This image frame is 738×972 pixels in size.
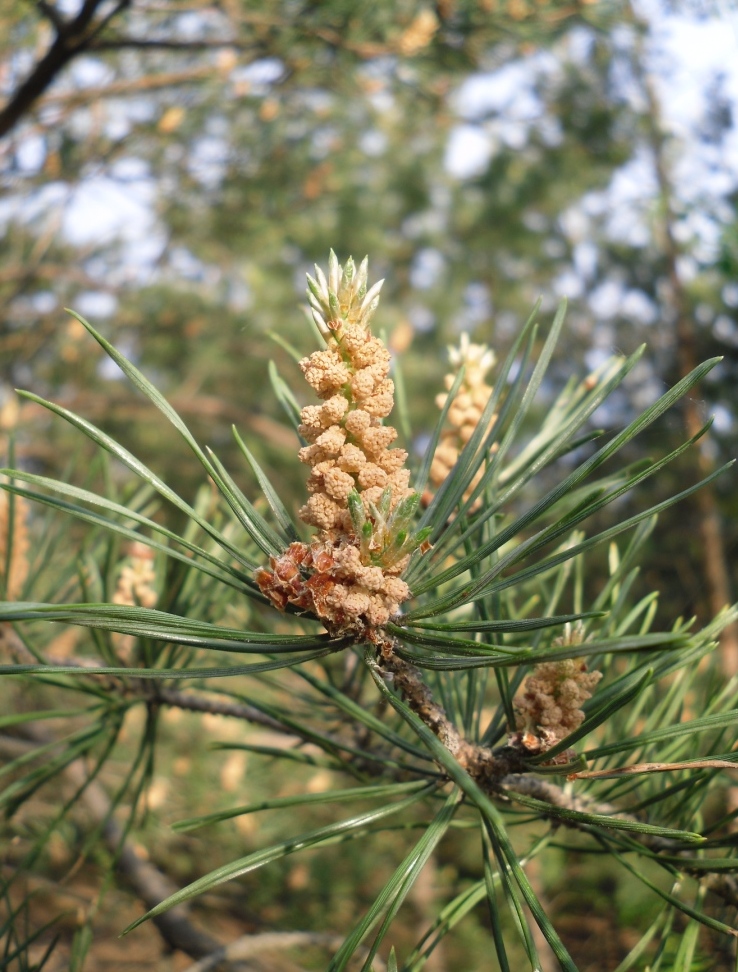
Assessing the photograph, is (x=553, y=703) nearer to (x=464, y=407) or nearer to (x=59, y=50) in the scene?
(x=464, y=407)

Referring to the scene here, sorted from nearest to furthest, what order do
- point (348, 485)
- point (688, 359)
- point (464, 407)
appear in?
1. point (348, 485)
2. point (464, 407)
3. point (688, 359)

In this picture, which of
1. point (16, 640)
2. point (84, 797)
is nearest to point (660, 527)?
point (84, 797)

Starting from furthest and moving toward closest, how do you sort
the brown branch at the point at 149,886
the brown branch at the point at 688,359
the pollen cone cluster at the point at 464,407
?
the brown branch at the point at 688,359 < the brown branch at the point at 149,886 < the pollen cone cluster at the point at 464,407

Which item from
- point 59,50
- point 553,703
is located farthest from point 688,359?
point 553,703

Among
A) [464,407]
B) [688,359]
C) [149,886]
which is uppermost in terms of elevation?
[688,359]

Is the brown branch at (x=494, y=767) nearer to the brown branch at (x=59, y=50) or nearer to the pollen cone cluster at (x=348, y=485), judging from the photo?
the pollen cone cluster at (x=348, y=485)

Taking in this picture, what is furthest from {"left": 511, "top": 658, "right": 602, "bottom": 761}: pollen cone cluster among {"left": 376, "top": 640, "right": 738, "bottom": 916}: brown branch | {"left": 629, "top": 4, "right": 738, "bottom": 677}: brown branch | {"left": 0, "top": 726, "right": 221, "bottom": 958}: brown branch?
{"left": 629, "top": 4, "right": 738, "bottom": 677}: brown branch

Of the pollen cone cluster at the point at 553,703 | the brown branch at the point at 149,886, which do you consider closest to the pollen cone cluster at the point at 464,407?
the pollen cone cluster at the point at 553,703
